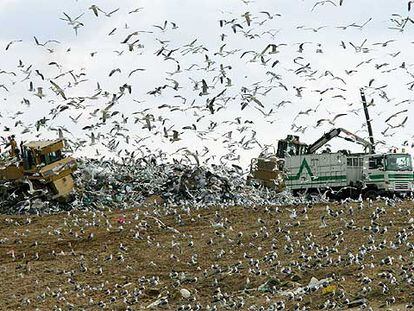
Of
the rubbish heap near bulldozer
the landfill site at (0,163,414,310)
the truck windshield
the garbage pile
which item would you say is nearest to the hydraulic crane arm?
the rubbish heap near bulldozer

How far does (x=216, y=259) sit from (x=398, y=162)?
39.9 ft

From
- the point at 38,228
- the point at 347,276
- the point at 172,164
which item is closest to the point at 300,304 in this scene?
the point at 347,276

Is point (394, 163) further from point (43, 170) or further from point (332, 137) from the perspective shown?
point (43, 170)

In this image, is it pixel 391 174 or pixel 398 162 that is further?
pixel 398 162

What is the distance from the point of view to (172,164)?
29.2 m

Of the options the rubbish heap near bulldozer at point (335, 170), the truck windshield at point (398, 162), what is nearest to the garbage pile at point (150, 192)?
the rubbish heap near bulldozer at point (335, 170)

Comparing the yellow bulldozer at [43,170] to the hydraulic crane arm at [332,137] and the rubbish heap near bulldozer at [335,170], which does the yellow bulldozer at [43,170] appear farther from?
the hydraulic crane arm at [332,137]

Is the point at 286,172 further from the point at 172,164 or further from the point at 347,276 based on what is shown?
the point at 347,276

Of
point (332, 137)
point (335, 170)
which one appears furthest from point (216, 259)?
point (332, 137)

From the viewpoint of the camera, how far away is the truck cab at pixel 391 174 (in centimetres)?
2573

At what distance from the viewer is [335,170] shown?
2747cm

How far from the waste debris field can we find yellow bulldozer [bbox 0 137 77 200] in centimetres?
315

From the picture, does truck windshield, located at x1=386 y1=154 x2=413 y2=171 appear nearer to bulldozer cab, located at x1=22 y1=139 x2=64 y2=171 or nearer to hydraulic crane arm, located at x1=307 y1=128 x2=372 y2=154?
hydraulic crane arm, located at x1=307 y1=128 x2=372 y2=154

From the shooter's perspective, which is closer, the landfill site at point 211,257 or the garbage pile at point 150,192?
the landfill site at point 211,257
